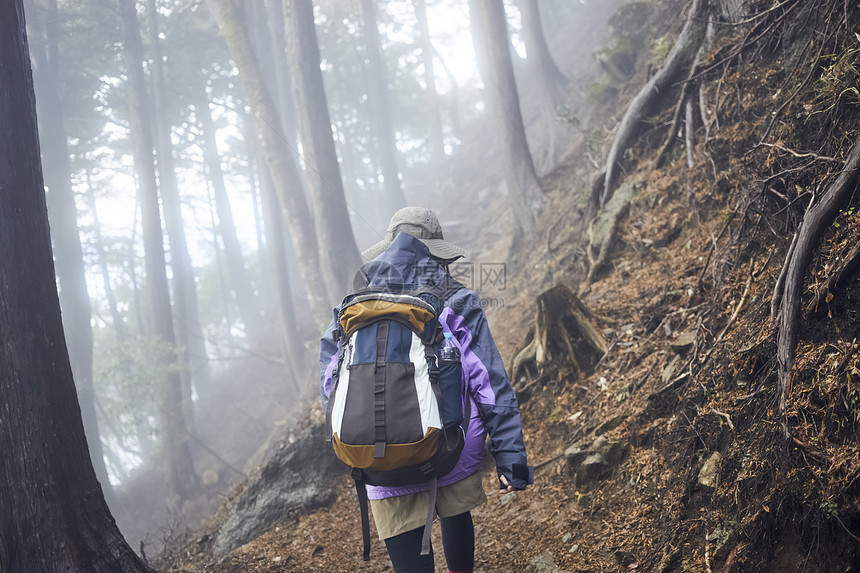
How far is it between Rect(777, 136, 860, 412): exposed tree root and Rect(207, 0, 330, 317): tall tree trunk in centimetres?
1108

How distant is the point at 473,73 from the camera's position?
1476 inches

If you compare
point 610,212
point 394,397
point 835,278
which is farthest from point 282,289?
point 835,278

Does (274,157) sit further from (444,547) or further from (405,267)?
(444,547)

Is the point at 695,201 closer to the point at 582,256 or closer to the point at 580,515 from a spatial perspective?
the point at 582,256

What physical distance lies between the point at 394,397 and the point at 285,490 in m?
3.99

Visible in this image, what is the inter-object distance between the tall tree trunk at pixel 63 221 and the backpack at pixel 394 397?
16416 millimetres

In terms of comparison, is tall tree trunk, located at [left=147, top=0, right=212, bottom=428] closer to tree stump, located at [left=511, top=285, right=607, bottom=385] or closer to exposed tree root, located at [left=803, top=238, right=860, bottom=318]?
tree stump, located at [left=511, top=285, right=607, bottom=385]

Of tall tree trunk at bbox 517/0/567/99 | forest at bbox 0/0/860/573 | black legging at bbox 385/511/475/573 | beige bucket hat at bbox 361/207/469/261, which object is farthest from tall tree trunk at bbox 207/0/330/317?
black legging at bbox 385/511/475/573

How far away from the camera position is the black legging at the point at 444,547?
8.29 feet

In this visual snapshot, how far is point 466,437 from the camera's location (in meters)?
2.57

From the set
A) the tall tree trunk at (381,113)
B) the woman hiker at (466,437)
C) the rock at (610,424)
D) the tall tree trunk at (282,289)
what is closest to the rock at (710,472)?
the rock at (610,424)

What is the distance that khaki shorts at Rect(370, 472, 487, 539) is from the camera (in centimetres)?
250

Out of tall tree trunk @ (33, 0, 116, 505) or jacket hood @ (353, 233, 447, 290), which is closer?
jacket hood @ (353, 233, 447, 290)

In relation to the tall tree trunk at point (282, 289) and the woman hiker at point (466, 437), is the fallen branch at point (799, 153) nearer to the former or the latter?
the woman hiker at point (466, 437)
